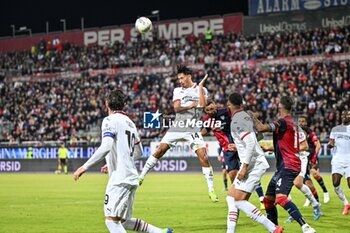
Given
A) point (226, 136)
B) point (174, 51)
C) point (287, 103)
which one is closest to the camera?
point (287, 103)

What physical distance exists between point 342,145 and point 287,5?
3903cm

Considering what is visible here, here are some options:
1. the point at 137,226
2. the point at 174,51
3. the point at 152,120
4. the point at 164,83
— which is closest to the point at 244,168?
the point at 137,226

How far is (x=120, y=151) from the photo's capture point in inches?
391

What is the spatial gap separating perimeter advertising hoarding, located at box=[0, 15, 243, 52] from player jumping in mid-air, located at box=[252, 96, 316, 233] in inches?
1829

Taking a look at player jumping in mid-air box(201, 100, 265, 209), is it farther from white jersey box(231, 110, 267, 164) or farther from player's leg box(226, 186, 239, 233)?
player's leg box(226, 186, 239, 233)

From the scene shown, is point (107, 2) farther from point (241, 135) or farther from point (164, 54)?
point (241, 135)

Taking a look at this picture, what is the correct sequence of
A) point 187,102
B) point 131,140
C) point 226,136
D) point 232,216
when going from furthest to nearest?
point 187,102 < point 226,136 < point 232,216 < point 131,140

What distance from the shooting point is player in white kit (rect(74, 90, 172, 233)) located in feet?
32.0

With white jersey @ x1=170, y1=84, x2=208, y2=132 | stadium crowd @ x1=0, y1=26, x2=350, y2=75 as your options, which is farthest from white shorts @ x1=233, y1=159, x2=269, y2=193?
stadium crowd @ x1=0, y1=26, x2=350, y2=75

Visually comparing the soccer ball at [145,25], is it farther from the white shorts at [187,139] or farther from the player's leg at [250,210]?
the player's leg at [250,210]

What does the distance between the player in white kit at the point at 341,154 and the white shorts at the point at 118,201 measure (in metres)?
8.38

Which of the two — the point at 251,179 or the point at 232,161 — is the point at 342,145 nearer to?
the point at 232,161

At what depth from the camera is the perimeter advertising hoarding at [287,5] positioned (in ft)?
174

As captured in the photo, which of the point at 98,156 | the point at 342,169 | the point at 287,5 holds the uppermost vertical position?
the point at 287,5
